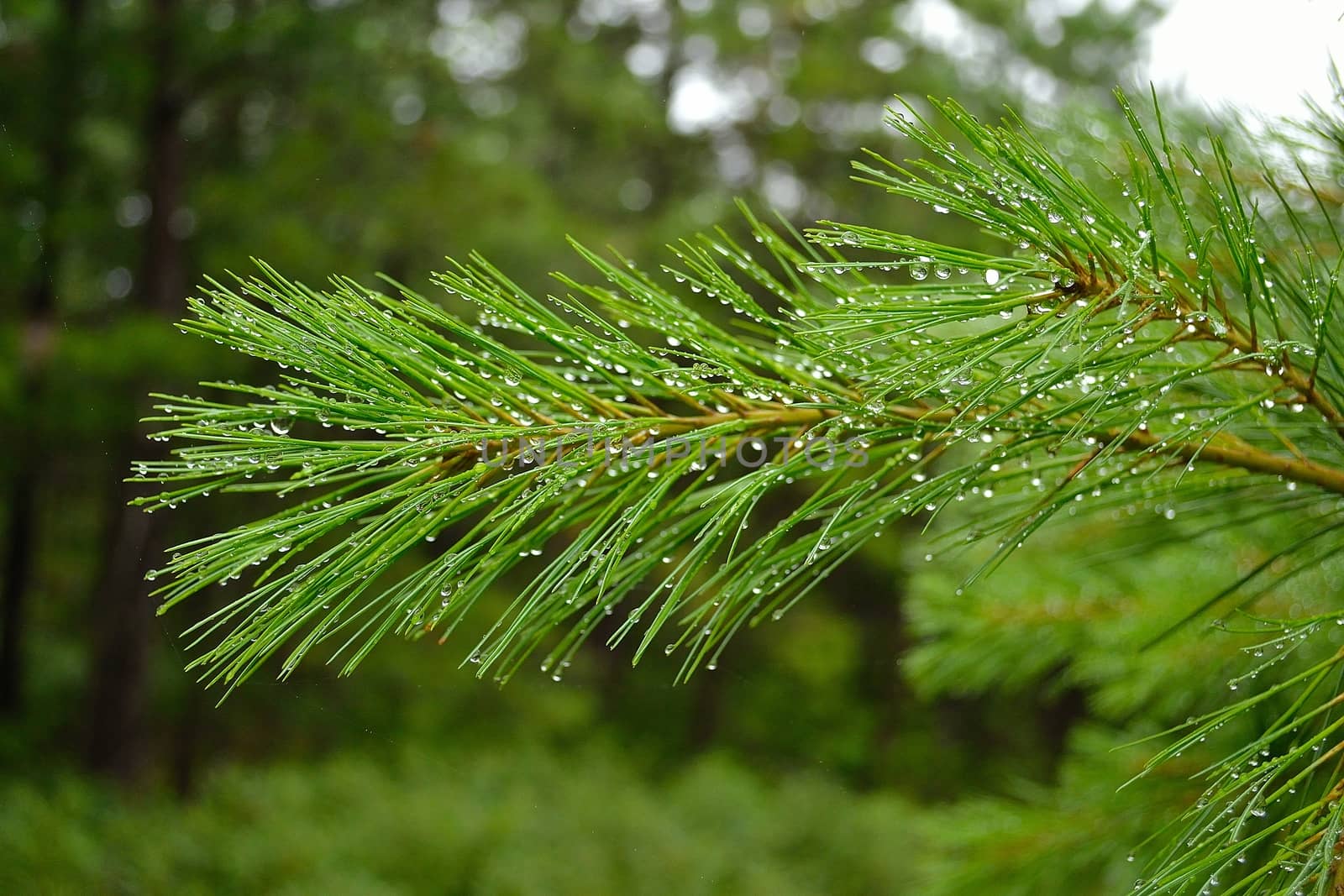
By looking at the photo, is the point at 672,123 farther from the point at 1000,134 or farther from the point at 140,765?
the point at 1000,134

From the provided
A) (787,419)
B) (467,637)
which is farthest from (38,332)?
(787,419)

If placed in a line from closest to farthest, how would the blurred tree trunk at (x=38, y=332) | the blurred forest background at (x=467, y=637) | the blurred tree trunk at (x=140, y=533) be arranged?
the blurred forest background at (x=467, y=637) → the blurred tree trunk at (x=38, y=332) → the blurred tree trunk at (x=140, y=533)

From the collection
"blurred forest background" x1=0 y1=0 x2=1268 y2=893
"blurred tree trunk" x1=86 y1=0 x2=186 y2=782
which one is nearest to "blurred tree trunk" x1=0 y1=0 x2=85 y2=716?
"blurred forest background" x1=0 y1=0 x2=1268 y2=893

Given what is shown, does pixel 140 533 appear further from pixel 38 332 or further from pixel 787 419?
pixel 787 419

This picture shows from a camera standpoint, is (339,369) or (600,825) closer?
(339,369)

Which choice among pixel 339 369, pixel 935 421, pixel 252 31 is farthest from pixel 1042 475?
pixel 252 31

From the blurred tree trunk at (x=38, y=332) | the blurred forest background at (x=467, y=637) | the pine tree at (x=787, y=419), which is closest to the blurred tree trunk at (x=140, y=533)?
the blurred forest background at (x=467, y=637)

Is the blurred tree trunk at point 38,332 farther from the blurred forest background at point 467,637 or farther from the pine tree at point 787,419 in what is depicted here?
the pine tree at point 787,419

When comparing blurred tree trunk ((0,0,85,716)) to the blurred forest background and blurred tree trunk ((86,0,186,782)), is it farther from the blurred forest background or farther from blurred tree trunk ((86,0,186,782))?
blurred tree trunk ((86,0,186,782))
